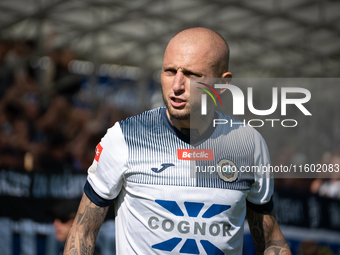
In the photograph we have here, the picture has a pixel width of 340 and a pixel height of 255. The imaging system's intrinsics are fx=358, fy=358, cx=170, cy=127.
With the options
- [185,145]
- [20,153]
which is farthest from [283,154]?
[185,145]

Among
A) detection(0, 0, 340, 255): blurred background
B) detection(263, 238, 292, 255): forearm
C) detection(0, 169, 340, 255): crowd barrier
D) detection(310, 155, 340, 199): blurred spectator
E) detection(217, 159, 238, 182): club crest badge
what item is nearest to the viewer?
detection(217, 159, 238, 182): club crest badge

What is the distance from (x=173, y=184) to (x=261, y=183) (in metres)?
0.54

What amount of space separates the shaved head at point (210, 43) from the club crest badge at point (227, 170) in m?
0.51

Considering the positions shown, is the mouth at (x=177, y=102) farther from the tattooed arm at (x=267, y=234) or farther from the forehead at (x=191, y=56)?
the tattooed arm at (x=267, y=234)

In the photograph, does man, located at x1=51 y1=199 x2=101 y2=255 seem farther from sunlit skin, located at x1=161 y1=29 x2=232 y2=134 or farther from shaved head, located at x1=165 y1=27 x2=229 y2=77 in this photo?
shaved head, located at x1=165 y1=27 x2=229 y2=77

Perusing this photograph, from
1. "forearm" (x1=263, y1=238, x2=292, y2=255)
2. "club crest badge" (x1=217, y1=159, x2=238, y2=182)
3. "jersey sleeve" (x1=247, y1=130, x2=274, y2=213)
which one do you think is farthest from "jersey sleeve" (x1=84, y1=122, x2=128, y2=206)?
"forearm" (x1=263, y1=238, x2=292, y2=255)

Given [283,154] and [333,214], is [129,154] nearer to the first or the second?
[333,214]

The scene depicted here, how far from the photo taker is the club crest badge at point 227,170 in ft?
6.62

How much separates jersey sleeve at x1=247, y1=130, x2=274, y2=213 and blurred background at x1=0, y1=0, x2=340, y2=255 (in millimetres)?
2533

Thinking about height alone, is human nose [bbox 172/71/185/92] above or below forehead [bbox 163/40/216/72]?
below

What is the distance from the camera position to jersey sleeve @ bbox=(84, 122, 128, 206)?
6.35 ft

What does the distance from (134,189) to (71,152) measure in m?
3.73

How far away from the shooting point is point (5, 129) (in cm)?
536

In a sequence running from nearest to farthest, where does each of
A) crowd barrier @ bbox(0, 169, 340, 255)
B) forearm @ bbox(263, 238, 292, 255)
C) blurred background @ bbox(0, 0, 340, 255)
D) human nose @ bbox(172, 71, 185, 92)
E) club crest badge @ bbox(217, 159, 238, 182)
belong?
human nose @ bbox(172, 71, 185, 92), club crest badge @ bbox(217, 159, 238, 182), forearm @ bbox(263, 238, 292, 255), crowd barrier @ bbox(0, 169, 340, 255), blurred background @ bbox(0, 0, 340, 255)
